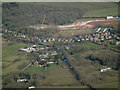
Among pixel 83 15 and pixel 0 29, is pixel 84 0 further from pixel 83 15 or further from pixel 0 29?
pixel 0 29

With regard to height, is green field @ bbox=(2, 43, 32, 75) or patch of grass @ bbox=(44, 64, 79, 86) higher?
green field @ bbox=(2, 43, 32, 75)

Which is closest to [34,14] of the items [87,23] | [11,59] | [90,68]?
[87,23]

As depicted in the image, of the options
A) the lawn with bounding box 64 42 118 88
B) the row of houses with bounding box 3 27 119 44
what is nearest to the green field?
the row of houses with bounding box 3 27 119 44

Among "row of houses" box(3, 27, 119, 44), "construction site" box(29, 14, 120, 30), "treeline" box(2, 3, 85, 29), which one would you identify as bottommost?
"row of houses" box(3, 27, 119, 44)

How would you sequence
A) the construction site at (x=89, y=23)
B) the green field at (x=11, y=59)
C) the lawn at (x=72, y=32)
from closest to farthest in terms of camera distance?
the green field at (x=11, y=59) < the lawn at (x=72, y=32) < the construction site at (x=89, y=23)

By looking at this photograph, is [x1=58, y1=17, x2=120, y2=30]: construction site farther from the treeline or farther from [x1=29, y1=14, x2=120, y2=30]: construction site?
the treeline

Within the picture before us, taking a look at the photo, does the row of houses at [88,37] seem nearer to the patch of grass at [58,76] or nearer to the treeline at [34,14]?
the treeline at [34,14]

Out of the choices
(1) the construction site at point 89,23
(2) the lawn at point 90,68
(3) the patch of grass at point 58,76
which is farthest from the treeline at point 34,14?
(3) the patch of grass at point 58,76

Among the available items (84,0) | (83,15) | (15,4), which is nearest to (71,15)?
(83,15)
